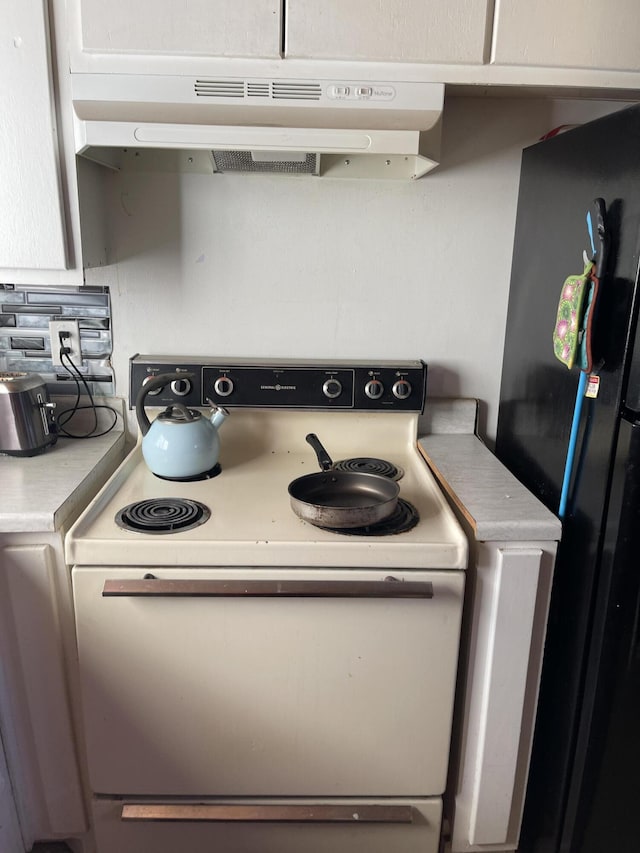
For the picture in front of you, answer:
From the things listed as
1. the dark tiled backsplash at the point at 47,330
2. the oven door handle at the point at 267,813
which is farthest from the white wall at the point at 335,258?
the oven door handle at the point at 267,813

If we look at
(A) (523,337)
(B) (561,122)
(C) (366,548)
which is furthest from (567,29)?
(C) (366,548)

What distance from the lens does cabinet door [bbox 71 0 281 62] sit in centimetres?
116

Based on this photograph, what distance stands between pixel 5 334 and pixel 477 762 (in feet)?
5.01

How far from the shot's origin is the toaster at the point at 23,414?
1425mm

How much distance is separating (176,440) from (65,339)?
49 cm

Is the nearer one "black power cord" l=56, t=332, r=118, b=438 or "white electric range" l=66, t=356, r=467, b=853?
"white electric range" l=66, t=356, r=467, b=853

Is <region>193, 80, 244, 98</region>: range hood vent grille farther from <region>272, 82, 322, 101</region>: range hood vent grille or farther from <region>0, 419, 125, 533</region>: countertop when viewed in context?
<region>0, 419, 125, 533</region>: countertop

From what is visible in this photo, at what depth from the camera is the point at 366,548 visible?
117cm

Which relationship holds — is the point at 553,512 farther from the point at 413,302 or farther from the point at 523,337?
the point at 413,302

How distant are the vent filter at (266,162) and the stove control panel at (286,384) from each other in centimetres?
47

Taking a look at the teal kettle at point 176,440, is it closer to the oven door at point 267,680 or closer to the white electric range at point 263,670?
the white electric range at point 263,670

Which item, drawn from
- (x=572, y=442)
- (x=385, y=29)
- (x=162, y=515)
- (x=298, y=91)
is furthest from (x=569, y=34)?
(x=162, y=515)

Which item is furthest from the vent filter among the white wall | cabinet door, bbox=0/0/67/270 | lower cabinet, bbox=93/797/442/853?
lower cabinet, bbox=93/797/442/853

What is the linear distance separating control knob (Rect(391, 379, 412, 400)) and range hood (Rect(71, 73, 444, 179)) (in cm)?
57
